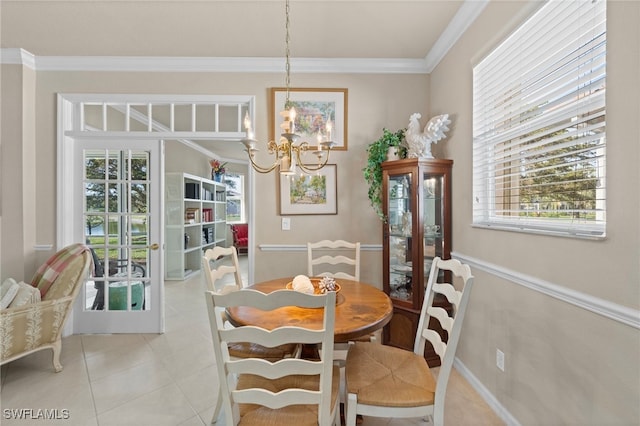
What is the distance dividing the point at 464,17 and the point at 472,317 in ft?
7.45

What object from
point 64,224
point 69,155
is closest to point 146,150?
point 69,155

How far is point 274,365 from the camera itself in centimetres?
108

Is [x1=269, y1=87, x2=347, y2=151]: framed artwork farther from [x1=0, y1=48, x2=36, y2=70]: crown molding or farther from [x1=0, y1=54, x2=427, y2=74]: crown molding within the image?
[x1=0, y1=48, x2=36, y2=70]: crown molding

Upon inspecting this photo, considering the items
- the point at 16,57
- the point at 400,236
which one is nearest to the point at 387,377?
the point at 400,236

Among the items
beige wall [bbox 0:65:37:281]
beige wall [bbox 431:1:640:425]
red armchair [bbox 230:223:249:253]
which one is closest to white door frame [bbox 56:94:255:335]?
beige wall [bbox 0:65:37:281]

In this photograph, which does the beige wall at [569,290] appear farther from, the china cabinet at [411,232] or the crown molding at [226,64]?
the crown molding at [226,64]

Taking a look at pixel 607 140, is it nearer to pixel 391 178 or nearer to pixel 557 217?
pixel 557 217

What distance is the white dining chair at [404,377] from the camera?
126cm

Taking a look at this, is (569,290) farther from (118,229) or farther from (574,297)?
(118,229)

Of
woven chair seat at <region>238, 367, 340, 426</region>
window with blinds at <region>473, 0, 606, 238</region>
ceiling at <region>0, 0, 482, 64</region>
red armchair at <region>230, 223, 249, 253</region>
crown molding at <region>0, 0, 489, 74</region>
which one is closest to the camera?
woven chair seat at <region>238, 367, 340, 426</region>

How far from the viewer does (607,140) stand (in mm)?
1156

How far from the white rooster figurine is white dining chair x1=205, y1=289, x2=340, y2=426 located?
5.90 ft

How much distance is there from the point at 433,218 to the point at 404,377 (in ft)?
4.61

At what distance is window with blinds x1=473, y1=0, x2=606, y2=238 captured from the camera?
1234 mm
